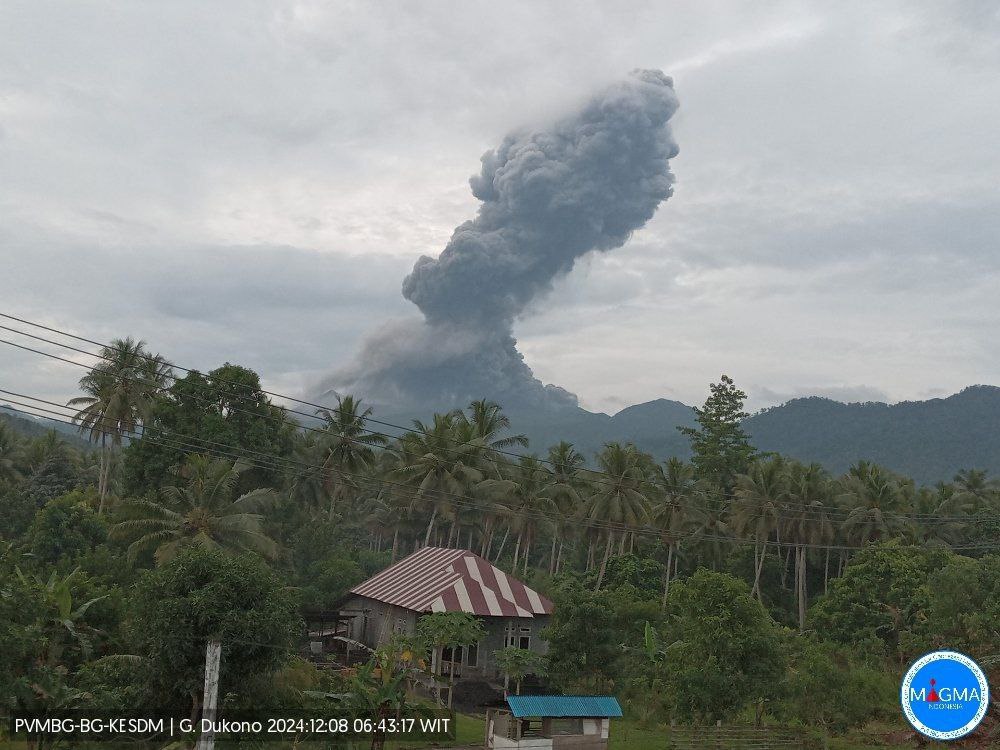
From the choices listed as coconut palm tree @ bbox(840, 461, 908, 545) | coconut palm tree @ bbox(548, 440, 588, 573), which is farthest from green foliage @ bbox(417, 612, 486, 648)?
coconut palm tree @ bbox(840, 461, 908, 545)

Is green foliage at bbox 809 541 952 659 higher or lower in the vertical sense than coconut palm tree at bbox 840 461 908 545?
lower

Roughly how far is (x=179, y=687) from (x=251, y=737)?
8.07 feet

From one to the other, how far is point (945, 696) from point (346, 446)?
4930cm

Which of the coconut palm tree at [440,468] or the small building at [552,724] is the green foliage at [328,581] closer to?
the coconut palm tree at [440,468]

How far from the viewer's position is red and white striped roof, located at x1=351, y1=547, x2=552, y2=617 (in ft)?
129

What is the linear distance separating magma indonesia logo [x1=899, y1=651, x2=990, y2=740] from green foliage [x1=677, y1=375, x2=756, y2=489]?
60197 mm

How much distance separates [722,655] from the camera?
28000 mm

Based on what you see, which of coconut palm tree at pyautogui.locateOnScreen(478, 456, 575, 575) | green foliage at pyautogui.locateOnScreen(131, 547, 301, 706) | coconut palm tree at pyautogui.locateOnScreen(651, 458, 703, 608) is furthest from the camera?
coconut palm tree at pyautogui.locateOnScreen(651, 458, 703, 608)

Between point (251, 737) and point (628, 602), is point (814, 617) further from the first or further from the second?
point (251, 737)

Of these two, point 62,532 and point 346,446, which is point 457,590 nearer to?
point 62,532

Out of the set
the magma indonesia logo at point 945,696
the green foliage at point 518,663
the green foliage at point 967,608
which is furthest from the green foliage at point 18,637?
the green foliage at point 967,608

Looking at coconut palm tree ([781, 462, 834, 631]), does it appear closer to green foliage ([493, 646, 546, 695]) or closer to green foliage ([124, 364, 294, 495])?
green foliage ([493, 646, 546, 695])

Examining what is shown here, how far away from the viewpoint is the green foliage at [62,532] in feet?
139

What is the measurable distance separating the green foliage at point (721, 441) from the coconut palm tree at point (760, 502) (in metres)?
13.1
